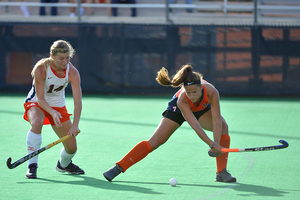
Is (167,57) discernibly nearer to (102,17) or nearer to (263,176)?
(102,17)

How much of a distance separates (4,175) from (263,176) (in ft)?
8.44

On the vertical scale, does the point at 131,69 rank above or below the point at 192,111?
below

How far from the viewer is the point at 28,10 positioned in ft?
47.4

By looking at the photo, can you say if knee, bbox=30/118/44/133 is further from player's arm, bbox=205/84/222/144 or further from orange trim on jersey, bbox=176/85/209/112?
player's arm, bbox=205/84/222/144

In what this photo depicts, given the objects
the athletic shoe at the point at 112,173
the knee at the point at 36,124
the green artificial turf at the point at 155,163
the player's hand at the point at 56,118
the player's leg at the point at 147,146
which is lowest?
the green artificial turf at the point at 155,163

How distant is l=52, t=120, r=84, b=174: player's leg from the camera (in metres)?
4.34

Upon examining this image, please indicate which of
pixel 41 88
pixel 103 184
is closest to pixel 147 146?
pixel 103 184

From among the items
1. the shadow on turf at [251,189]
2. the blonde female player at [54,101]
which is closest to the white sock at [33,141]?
the blonde female player at [54,101]

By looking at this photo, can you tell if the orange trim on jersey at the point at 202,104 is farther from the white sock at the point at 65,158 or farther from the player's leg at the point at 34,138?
the player's leg at the point at 34,138

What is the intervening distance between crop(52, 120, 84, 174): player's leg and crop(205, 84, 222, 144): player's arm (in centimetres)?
145

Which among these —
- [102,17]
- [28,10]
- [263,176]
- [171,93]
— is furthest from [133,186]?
[28,10]

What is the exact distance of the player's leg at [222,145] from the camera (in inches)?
158

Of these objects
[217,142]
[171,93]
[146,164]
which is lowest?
[171,93]

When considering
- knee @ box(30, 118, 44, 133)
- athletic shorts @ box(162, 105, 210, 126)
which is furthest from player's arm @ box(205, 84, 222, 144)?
knee @ box(30, 118, 44, 133)
